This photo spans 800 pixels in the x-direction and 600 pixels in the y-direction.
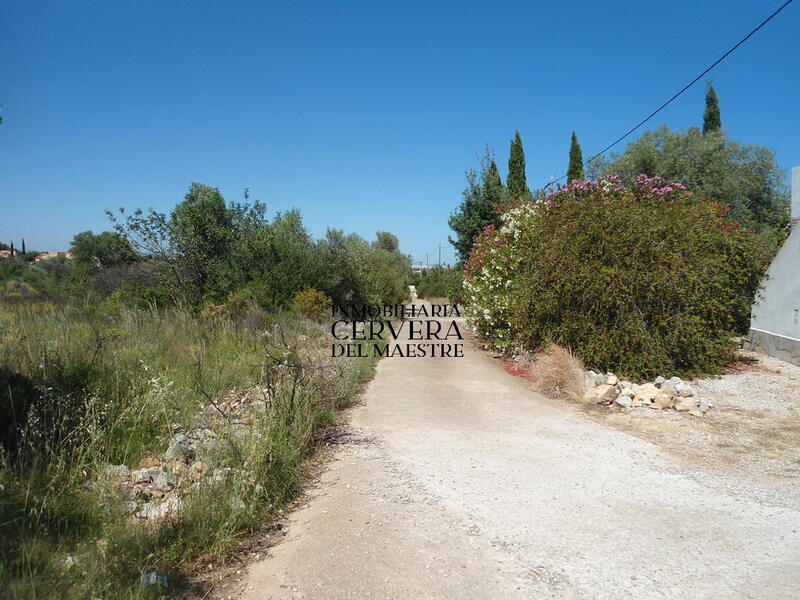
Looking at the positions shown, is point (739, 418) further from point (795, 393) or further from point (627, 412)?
point (795, 393)

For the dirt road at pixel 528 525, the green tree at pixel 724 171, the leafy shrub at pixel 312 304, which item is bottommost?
the dirt road at pixel 528 525

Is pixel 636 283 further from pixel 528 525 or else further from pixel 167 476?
pixel 167 476

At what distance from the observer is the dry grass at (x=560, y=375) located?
7.67 meters

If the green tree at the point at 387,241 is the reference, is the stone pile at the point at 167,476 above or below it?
below

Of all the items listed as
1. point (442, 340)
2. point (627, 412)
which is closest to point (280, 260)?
point (442, 340)

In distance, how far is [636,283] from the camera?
327 inches

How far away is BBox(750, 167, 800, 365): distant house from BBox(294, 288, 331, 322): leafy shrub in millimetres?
11697

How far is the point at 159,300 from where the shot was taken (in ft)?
40.4

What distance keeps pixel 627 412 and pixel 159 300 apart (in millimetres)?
11139

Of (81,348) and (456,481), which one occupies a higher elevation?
(81,348)

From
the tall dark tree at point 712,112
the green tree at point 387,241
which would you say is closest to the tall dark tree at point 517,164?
the tall dark tree at point 712,112

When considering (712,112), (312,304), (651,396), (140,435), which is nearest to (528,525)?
(140,435)

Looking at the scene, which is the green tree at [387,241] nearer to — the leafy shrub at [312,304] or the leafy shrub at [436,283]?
the leafy shrub at [436,283]

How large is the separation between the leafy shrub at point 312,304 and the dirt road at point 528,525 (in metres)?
9.08
